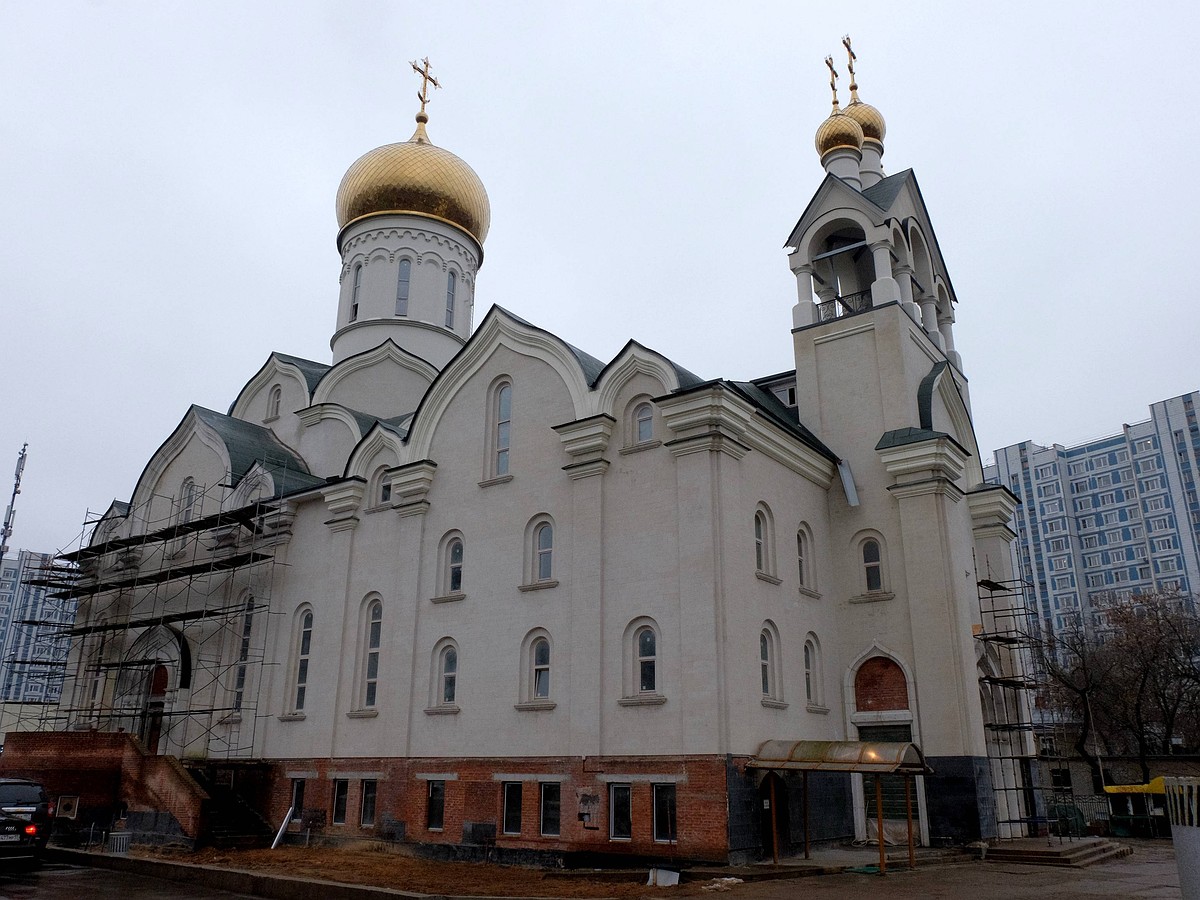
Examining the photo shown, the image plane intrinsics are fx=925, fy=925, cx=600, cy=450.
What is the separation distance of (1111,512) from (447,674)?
6458cm

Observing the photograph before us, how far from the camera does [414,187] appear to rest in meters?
26.8

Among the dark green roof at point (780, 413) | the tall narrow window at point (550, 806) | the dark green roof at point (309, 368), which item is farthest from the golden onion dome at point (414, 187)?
the tall narrow window at point (550, 806)

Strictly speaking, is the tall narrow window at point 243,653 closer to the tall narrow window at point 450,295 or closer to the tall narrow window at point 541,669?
the tall narrow window at point 541,669

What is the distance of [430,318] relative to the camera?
26.8 meters

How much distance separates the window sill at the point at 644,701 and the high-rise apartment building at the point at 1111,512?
54029mm

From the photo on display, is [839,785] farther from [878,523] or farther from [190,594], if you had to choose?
[190,594]

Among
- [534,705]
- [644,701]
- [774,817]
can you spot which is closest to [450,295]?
[534,705]

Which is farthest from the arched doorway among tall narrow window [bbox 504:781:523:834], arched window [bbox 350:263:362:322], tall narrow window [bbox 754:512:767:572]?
arched window [bbox 350:263:362:322]

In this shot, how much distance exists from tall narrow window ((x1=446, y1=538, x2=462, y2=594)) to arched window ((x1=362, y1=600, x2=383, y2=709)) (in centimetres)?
202

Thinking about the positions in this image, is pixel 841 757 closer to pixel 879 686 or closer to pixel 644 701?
pixel 644 701

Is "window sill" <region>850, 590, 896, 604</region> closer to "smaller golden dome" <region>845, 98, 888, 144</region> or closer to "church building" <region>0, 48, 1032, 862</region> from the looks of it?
"church building" <region>0, 48, 1032, 862</region>

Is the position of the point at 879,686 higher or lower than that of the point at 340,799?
higher

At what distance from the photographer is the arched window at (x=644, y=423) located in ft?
53.1

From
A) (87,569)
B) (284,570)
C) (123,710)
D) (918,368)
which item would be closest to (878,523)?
(918,368)
